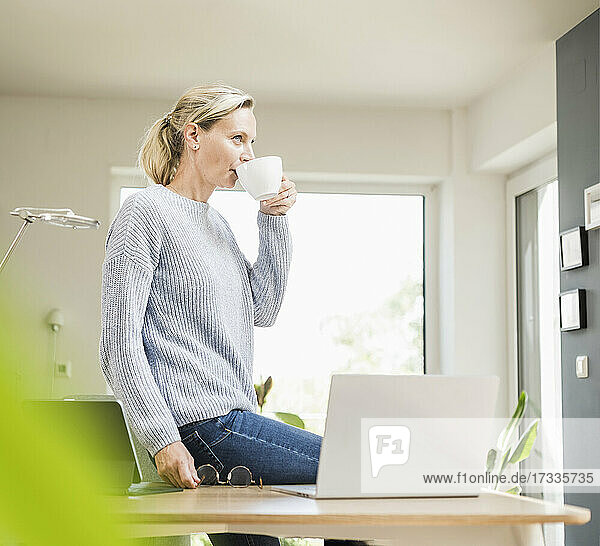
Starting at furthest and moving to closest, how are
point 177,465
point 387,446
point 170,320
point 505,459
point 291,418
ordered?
1. point 291,418
2. point 505,459
3. point 170,320
4. point 177,465
5. point 387,446

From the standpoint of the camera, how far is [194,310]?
53.6 inches

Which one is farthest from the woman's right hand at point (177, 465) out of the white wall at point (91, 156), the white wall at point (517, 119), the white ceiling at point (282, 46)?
the white wall at point (91, 156)

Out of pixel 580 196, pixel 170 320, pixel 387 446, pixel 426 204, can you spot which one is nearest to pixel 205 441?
pixel 170 320

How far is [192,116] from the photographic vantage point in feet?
5.00

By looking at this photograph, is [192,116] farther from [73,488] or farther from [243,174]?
[73,488]

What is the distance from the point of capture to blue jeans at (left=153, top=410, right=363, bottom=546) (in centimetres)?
125

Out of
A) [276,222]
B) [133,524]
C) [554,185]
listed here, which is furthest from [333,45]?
[133,524]

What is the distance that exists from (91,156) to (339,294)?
157 centimetres

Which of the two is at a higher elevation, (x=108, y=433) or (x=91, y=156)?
(x=91, y=156)

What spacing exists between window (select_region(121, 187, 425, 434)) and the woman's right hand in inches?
143

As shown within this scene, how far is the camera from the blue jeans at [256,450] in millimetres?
1250

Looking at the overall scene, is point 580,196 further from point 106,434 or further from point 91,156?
point 106,434

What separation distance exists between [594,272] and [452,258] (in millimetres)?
1413

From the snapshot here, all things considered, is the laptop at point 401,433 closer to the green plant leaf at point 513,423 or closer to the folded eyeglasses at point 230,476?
the folded eyeglasses at point 230,476
